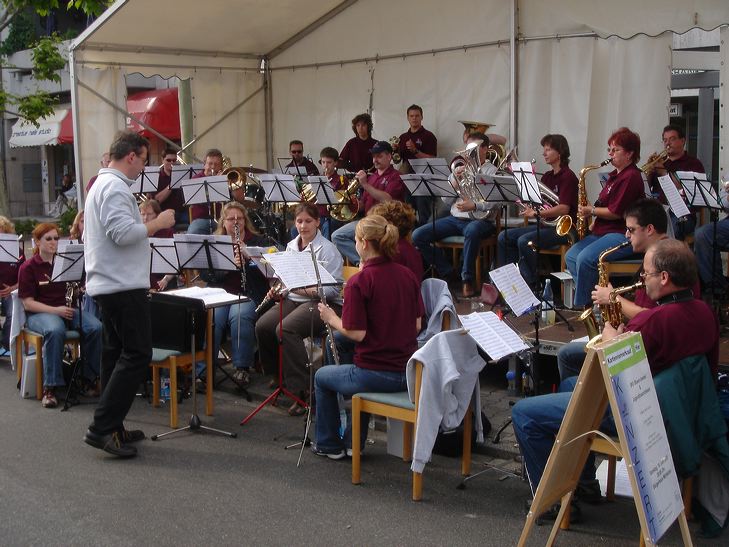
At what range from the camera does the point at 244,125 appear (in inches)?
524

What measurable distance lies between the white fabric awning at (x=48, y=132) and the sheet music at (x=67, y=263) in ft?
65.2

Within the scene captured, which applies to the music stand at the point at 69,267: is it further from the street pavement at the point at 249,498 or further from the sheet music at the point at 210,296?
the sheet music at the point at 210,296

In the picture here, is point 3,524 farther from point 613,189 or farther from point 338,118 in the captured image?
point 338,118

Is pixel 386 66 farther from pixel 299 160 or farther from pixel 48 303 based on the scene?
pixel 48 303

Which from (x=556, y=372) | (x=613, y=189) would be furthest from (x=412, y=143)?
(x=556, y=372)

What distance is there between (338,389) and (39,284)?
3.36 meters

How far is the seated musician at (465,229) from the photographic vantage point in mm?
9094

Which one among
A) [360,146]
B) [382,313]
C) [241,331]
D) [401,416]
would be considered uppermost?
[360,146]

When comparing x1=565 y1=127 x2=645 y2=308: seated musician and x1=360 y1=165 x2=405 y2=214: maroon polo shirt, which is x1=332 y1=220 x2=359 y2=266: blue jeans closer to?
x1=360 y1=165 x2=405 y2=214: maroon polo shirt

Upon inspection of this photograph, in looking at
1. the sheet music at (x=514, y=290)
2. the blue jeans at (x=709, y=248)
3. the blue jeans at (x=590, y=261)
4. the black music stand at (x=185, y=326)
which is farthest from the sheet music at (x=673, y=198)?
the black music stand at (x=185, y=326)

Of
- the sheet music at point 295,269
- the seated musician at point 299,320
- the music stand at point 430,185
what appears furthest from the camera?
the music stand at point 430,185

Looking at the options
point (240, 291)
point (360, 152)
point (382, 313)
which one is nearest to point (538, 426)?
point (382, 313)

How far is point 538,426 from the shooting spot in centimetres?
Result: 440

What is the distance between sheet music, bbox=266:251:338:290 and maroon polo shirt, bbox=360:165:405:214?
12.6 ft
